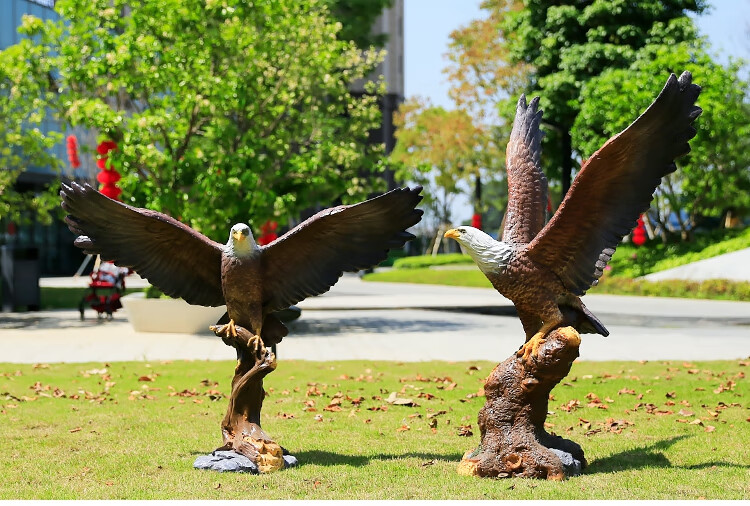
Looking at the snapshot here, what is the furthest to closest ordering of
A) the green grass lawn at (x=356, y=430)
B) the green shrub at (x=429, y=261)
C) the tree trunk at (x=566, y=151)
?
the green shrub at (x=429, y=261) < the tree trunk at (x=566, y=151) < the green grass lawn at (x=356, y=430)

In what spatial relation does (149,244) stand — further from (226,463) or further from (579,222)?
(579,222)

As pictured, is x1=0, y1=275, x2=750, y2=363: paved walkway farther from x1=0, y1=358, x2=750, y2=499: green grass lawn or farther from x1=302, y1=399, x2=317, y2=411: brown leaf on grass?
x1=302, y1=399, x2=317, y2=411: brown leaf on grass

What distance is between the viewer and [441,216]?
53812 millimetres

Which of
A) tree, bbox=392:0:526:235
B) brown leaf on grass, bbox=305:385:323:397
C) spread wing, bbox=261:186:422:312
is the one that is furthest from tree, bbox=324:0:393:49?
spread wing, bbox=261:186:422:312

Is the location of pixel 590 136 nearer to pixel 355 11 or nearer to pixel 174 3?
pixel 355 11

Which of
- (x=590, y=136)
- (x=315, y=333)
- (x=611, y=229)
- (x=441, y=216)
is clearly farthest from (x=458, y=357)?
(x=441, y=216)

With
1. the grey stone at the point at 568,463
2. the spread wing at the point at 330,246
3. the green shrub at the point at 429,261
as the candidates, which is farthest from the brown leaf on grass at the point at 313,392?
the green shrub at the point at 429,261

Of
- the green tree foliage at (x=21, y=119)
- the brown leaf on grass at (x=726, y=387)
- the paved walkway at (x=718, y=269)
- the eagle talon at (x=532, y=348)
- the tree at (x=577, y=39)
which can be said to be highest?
the tree at (x=577, y=39)

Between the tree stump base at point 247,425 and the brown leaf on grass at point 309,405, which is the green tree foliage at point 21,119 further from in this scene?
the tree stump base at point 247,425

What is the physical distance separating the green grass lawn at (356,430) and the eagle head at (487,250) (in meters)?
1.30

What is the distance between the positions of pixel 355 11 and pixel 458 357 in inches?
1031

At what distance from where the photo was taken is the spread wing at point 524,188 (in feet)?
20.3

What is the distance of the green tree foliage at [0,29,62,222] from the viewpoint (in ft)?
52.6

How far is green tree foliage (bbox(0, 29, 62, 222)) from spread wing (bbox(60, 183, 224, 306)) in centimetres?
1013
